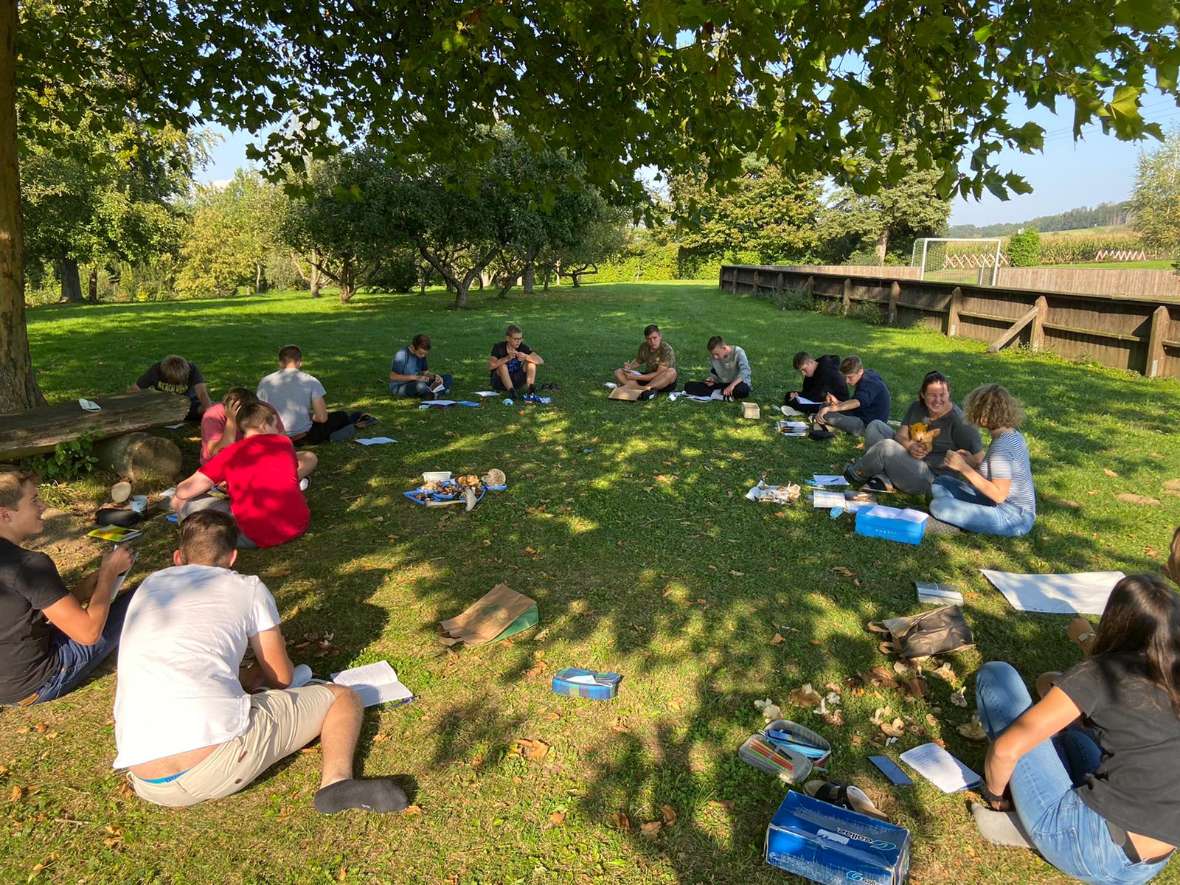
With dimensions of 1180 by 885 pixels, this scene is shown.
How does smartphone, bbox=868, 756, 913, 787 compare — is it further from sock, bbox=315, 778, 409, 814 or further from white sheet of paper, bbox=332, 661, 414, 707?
white sheet of paper, bbox=332, 661, 414, 707

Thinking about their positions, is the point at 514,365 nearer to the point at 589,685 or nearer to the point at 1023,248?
the point at 589,685

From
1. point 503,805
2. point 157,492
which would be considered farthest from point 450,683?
point 157,492

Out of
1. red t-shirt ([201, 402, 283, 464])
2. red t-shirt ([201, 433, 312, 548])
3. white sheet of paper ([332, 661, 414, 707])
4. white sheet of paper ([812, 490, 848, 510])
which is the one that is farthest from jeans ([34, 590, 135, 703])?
white sheet of paper ([812, 490, 848, 510])

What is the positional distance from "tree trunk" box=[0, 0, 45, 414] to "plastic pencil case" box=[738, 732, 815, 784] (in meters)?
8.23

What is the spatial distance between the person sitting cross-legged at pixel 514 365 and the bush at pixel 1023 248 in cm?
4825

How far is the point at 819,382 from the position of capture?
1038 centimetres

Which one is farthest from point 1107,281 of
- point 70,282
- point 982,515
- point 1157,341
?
point 70,282

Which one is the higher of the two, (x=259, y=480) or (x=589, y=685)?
(x=259, y=480)

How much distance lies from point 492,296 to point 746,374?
24.9 metres

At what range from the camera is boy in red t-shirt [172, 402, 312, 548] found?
5.88 metres

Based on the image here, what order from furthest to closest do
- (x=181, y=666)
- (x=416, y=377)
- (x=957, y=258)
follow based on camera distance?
(x=957, y=258)
(x=416, y=377)
(x=181, y=666)

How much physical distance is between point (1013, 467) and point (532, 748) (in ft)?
15.5

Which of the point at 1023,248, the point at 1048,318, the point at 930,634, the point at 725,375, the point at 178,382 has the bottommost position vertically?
the point at 930,634

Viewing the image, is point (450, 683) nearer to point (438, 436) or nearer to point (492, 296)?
point (438, 436)
